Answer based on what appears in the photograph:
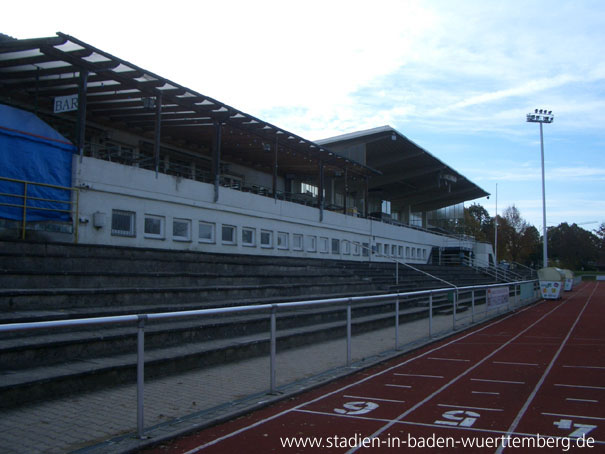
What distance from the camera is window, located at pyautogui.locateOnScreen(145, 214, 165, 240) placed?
19.2 meters

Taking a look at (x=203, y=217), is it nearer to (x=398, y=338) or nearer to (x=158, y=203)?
(x=158, y=203)

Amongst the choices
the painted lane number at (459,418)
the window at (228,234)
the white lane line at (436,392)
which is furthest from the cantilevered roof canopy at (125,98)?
the painted lane number at (459,418)

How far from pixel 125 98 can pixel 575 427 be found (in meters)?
18.6

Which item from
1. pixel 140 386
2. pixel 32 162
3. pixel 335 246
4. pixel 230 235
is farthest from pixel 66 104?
pixel 335 246

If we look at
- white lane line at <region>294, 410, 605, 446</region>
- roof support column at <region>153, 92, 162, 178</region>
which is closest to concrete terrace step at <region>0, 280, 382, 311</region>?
white lane line at <region>294, 410, 605, 446</region>

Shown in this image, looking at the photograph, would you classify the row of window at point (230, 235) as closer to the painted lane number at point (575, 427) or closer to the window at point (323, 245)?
the window at point (323, 245)

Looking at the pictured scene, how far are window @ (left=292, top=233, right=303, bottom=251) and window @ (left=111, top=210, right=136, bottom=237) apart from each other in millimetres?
11468

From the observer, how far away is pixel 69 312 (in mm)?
9172

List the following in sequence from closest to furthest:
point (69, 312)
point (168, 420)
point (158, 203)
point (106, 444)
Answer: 1. point (106, 444)
2. point (168, 420)
3. point (69, 312)
4. point (158, 203)

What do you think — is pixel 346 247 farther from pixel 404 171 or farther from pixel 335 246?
pixel 404 171

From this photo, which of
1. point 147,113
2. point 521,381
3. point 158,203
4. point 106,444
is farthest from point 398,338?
point 147,113

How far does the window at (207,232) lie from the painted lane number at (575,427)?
665 inches

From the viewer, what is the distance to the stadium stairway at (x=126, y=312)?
24.3 ft

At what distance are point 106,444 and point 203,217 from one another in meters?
16.5
